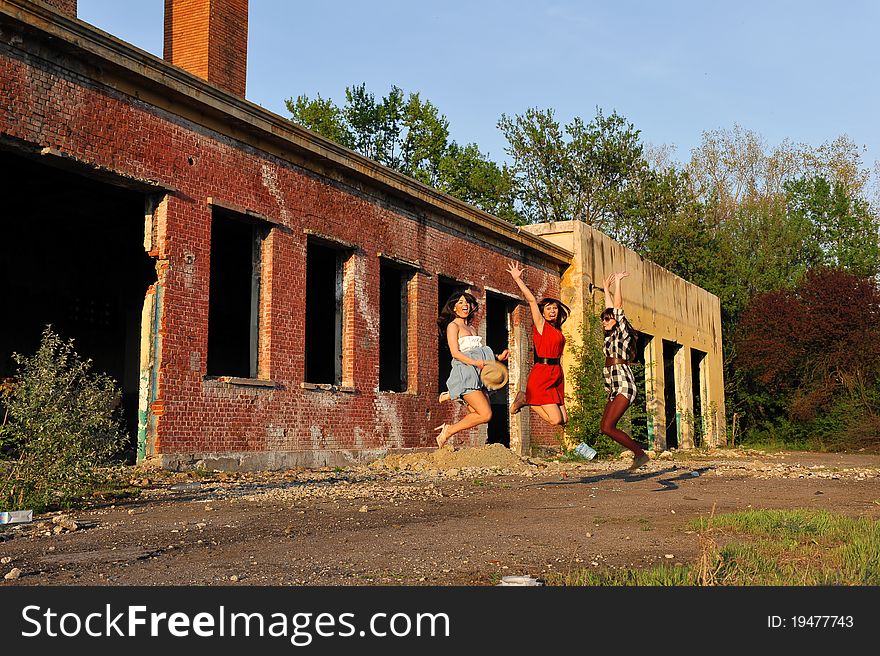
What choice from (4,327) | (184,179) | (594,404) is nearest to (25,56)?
(184,179)

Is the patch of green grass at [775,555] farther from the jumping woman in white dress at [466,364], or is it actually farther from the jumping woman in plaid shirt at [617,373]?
the jumping woman in white dress at [466,364]

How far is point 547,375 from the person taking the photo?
31.6 ft

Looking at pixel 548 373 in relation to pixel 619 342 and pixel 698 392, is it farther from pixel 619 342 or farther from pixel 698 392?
pixel 698 392

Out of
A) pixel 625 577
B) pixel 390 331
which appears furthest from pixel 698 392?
pixel 625 577

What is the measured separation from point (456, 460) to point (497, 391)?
27.0ft

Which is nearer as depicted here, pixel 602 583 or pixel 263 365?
pixel 602 583

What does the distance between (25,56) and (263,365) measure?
5346 millimetres

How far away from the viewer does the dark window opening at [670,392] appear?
99.5ft

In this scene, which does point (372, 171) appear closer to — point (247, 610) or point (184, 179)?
point (184, 179)

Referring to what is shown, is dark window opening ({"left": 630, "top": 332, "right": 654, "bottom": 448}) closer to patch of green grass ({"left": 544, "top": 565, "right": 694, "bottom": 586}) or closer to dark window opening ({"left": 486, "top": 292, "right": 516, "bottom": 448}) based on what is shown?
dark window opening ({"left": 486, "top": 292, "right": 516, "bottom": 448})

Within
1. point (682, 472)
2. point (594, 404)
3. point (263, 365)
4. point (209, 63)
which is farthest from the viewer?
point (594, 404)

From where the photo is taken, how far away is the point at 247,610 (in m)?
3.76

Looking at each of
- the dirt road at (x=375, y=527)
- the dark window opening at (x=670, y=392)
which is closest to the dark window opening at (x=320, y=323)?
the dirt road at (x=375, y=527)

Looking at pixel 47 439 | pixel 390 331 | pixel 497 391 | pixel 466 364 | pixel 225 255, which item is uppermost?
pixel 225 255
